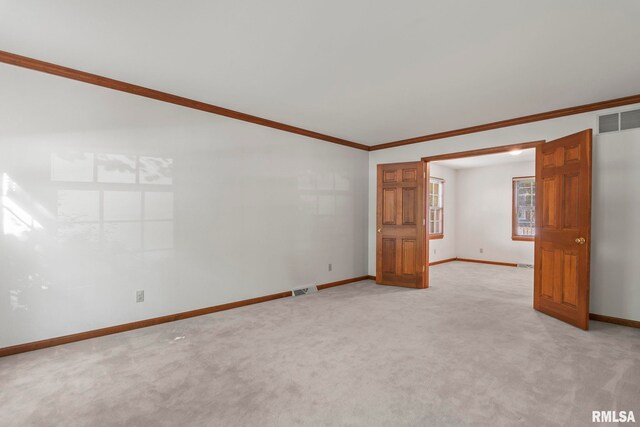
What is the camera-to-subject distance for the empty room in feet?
6.86

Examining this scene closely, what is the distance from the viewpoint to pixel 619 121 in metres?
3.65

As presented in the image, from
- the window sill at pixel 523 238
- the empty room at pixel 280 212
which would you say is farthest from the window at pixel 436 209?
the empty room at pixel 280 212

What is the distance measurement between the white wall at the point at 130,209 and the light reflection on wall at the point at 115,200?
0.01 meters

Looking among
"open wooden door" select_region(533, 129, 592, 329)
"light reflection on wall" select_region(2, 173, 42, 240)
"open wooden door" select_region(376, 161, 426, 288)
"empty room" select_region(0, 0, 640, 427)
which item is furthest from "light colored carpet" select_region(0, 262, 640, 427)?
"open wooden door" select_region(376, 161, 426, 288)

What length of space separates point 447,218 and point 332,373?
7.14 metres

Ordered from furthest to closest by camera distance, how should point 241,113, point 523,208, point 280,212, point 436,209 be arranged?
1. point 436,209
2. point 523,208
3. point 280,212
4. point 241,113

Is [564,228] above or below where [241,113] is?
below

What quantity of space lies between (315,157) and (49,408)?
4.24 metres

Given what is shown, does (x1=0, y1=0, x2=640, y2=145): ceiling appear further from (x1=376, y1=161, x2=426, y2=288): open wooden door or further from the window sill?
the window sill

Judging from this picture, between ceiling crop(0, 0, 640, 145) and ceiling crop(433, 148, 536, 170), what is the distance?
11.2 feet

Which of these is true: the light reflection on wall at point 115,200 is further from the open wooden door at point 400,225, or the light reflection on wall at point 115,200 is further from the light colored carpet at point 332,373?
the open wooden door at point 400,225

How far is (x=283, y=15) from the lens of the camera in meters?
2.13

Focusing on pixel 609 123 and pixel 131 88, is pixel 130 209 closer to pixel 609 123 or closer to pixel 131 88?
pixel 131 88

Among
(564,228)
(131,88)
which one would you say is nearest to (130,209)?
(131,88)
